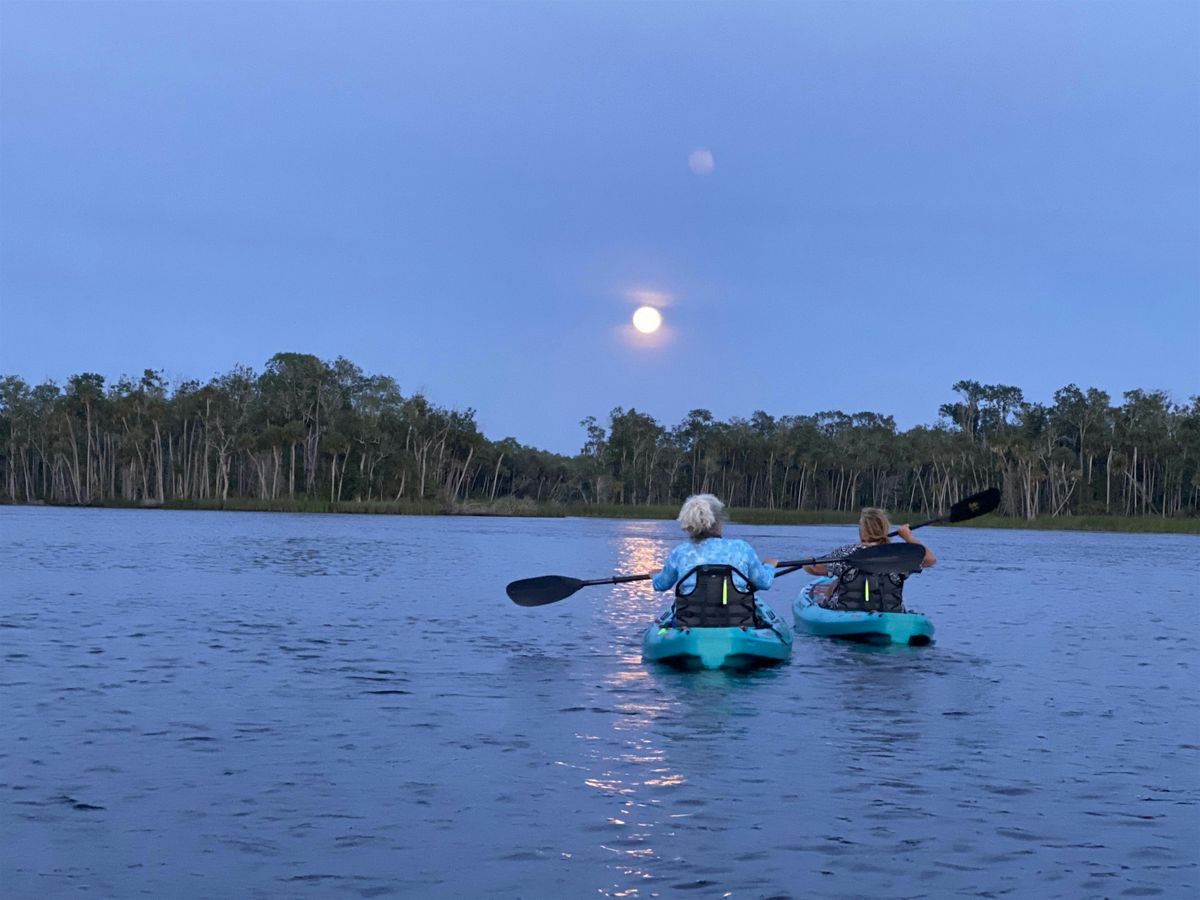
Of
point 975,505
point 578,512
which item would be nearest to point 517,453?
point 578,512

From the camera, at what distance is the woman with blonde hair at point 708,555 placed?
13.2 metres

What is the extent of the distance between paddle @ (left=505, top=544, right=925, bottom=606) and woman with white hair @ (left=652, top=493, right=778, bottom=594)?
1.06 meters

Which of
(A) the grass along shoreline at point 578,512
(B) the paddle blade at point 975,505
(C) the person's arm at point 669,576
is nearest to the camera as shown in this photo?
(C) the person's arm at point 669,576

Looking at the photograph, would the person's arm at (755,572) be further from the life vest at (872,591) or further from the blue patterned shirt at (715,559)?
the life vest at (872,591)

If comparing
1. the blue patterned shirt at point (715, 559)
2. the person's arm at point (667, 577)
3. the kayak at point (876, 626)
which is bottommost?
the kayak at point (876, 626)

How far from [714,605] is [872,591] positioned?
3991mm

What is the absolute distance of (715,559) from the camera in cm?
1327

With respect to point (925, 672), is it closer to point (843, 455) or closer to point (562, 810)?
point (562, 810)

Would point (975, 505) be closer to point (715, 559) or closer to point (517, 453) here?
point (715, 559)

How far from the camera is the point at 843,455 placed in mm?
134000

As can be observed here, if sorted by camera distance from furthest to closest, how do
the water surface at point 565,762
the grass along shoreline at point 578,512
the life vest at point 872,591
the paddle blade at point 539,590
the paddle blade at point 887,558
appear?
1. the grass along shoreline at point 578,512
2. the paddle blade at point 539,590
3. the life vest at point 872,591
4. the paddle blade at point 887,558
5. the water surface at point 565,762

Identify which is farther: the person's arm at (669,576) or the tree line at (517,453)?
the tree line at (517,453)

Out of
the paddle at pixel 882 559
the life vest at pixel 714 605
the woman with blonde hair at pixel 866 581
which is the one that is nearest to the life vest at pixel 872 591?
the woman with blonde hair at pixel 866 581

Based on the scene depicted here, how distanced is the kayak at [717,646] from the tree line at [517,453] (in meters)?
90.7
